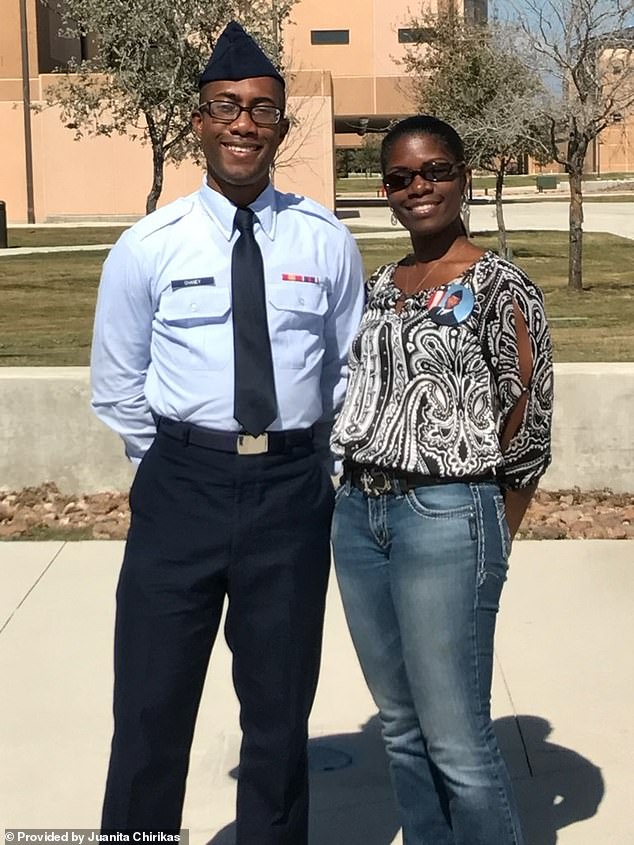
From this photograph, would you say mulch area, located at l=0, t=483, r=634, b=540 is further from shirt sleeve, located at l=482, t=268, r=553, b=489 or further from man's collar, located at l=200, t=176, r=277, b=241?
man's collar, located at l=200, t=176, r=277, b=241

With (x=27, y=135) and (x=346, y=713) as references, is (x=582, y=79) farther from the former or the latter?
(x=27, y=135)

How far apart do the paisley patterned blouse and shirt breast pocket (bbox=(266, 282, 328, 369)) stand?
0.20m

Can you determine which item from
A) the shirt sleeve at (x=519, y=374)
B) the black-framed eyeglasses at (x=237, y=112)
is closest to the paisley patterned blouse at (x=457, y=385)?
the shirt sleeve at (x=519, y=374)

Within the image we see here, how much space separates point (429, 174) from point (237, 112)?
0.46 m

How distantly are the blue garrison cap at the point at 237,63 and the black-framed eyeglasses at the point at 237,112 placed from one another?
6 cm

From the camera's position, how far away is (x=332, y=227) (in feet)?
10.6

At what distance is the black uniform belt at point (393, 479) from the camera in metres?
2.88

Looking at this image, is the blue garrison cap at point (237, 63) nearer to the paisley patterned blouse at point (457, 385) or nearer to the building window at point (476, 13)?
the paisley patterned blouse at point (457, 385)

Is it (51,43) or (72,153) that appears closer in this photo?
(72,153)

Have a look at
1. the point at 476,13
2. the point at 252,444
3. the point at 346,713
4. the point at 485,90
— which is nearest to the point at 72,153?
the point at 476,13

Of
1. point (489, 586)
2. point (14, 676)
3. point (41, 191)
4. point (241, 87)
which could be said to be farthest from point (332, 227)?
point (41, 191)

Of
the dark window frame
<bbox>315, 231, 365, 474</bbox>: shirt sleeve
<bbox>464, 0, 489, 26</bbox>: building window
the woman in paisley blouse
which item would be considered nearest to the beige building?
<bbox>464, 0, 489, 26</bbox>: building window

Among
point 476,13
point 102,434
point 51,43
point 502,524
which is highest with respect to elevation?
point 51,43

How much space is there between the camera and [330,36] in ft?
183
